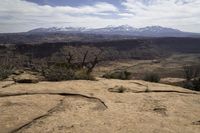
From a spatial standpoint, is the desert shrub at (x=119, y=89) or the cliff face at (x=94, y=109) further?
the desert shrub at (x=119, y=89)

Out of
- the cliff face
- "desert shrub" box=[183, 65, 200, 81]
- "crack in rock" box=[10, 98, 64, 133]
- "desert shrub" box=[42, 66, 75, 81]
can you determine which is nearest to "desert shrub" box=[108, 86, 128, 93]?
the cliff face

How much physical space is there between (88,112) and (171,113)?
1.79 m

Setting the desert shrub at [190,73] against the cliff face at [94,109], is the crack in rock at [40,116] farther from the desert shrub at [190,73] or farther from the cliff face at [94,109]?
the desert shrub at [190,73]

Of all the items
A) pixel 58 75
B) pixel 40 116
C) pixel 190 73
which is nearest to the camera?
pixel 40 116

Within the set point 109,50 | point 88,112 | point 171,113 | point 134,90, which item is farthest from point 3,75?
point 109,50

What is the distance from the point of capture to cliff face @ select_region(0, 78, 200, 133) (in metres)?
5.12

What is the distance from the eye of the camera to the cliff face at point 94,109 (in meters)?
5.12

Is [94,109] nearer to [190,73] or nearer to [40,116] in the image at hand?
[40,116]

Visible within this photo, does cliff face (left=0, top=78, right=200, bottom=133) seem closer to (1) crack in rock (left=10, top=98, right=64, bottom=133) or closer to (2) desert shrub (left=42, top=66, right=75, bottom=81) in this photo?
(1) crack in rock (left=10, top=98, right=64, bottom=133)

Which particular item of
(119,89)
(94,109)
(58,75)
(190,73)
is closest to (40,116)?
(94,109)

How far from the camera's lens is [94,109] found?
6.27m

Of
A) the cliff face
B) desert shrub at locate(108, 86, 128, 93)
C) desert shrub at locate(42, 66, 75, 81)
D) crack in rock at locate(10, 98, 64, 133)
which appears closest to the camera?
crack in rock at locate(10, 98, 64, 133)

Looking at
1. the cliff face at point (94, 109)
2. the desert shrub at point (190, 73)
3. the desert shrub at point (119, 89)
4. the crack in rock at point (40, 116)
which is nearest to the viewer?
the crack in rock at point (40, 116)

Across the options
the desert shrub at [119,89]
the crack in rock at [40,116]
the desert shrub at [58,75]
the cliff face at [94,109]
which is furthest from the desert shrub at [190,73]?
the crack in rock at [40,116]
